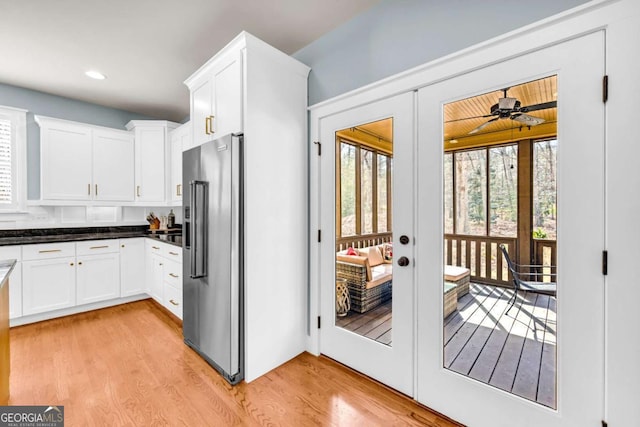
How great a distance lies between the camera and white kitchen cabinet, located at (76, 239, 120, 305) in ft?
11.3

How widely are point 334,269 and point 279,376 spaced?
0.91 m

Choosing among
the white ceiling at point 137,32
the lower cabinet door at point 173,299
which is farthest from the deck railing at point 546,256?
the lower cabinet door at point 173,299

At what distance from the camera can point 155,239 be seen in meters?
3.61

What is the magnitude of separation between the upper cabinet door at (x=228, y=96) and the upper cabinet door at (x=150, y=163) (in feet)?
7.15

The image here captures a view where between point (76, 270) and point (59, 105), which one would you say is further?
point (59, 105)

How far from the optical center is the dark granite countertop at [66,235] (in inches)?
125

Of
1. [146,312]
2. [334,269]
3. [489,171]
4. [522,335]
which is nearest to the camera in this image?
[522,335]

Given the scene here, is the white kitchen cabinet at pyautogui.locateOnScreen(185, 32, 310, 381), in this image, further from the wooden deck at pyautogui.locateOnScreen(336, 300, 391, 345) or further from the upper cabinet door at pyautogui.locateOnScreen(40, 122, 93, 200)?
the upper cabinet door at pyautogui.locateOnScreen(40, 122, 93, 200)

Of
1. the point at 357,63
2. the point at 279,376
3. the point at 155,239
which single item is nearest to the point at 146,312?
the point at 155,239

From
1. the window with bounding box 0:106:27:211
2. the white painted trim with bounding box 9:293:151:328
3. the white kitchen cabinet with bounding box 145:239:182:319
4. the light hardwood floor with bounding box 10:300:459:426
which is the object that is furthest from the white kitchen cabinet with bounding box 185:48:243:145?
the white painted trim with bounding box 9:293:151:328

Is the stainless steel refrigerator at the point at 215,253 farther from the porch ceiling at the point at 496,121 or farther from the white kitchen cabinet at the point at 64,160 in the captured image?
the white kitchen cabinet at the point at 64,160

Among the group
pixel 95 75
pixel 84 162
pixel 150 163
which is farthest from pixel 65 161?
pixel 95 75

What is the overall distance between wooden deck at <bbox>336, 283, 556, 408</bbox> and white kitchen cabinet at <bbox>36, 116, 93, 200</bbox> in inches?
176

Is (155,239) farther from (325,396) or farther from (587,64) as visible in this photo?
(587,64)
